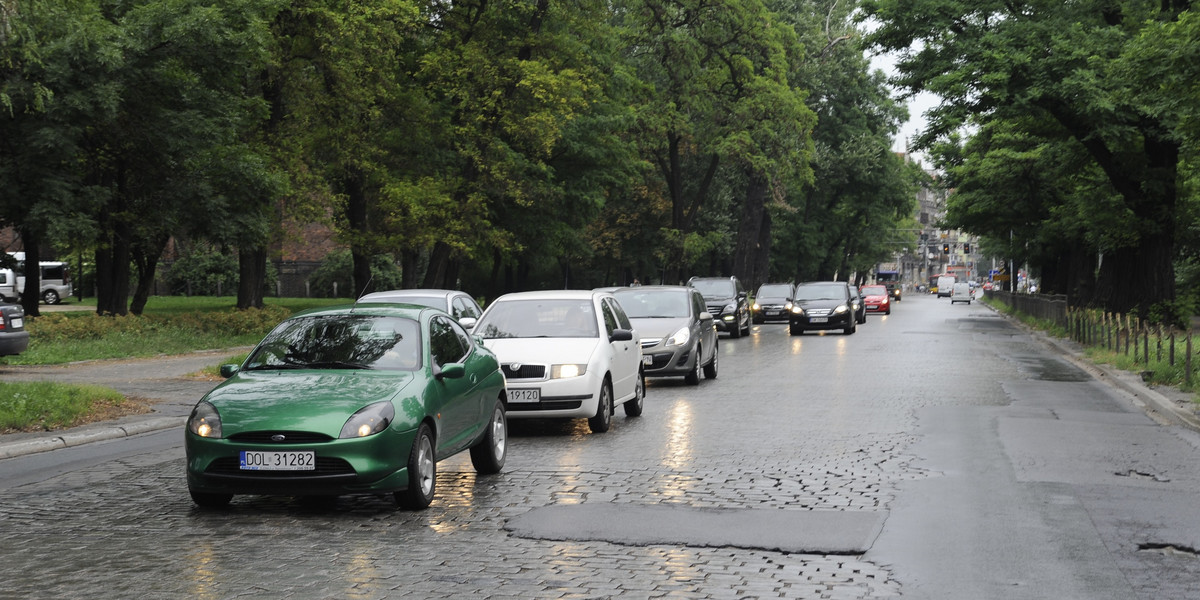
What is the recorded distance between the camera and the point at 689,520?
8.45m

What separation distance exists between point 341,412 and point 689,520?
240 centimetres

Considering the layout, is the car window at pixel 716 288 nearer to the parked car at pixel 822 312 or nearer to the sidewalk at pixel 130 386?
the parked car at pixel 822 312

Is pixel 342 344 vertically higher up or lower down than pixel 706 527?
higher up

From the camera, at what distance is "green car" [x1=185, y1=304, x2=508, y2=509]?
8523mm

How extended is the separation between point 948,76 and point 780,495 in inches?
818

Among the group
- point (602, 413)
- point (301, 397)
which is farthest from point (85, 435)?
point (301, 397)

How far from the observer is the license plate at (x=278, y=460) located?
27.9 ft

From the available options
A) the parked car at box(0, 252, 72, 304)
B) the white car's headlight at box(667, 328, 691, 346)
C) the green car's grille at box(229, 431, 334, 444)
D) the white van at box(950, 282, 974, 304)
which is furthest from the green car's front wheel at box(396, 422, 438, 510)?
the white van at box(950, 282, 974, 304)

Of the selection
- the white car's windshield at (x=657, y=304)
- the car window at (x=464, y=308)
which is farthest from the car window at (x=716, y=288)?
the car window at (x=464, y=308)

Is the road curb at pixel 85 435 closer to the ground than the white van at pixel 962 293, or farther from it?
closer to the ground

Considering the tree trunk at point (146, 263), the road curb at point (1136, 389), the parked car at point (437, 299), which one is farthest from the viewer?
the tree trunk at point (146, 263)

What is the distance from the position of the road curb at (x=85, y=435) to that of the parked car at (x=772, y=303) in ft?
118

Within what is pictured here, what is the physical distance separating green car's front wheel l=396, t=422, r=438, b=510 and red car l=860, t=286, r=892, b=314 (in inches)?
2257

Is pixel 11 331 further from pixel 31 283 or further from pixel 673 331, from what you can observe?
pixel 31 283
